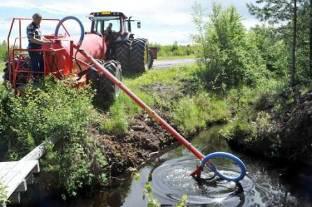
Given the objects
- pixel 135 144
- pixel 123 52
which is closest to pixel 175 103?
pixel 135 144

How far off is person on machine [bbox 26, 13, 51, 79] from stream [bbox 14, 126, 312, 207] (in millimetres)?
3390

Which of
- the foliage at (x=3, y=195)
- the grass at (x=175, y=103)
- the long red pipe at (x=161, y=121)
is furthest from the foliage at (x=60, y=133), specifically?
the foliage at (x=3, y=195)

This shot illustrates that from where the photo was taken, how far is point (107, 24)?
1961 centimetres

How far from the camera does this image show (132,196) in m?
10.4

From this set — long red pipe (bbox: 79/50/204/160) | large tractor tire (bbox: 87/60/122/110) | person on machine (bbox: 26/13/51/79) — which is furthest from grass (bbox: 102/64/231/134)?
person on machine (bbox: 26/13/51/79)

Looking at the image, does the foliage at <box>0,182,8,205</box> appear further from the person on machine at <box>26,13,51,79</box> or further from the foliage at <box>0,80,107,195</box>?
the person on machine at <box>26,13,51,79</box>

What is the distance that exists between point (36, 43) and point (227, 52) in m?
10.7

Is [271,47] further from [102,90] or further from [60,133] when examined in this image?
[60,133]

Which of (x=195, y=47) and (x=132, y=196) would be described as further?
(x=195, y=47)

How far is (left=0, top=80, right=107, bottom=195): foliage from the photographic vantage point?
10.1 meters

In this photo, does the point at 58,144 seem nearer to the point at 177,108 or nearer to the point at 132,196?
the point at 132,196

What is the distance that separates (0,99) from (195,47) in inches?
470

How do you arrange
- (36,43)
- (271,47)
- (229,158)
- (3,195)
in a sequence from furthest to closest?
(271,47)
(36,43)
(229,158)
(3,195)

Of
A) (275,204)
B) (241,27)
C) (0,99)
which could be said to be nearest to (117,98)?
(0,99)
